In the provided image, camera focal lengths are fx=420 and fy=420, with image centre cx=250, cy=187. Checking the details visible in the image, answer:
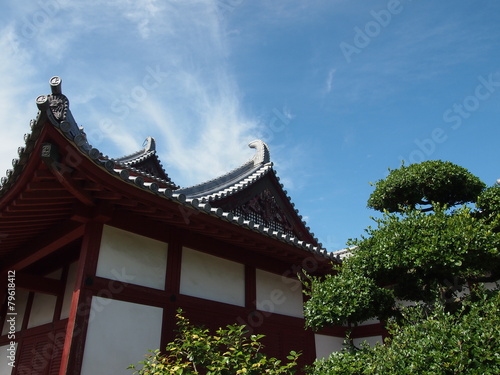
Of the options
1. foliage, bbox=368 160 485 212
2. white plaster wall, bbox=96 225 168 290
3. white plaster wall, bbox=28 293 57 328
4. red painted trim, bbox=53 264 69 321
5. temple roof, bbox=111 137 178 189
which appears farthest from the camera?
temple roof, bbox=111 137 178 189

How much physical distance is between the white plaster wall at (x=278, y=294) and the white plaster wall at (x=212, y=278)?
542mm

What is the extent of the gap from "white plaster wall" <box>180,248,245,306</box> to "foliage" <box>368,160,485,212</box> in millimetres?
3267

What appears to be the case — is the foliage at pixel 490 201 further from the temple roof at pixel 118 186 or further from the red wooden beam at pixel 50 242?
the red wooden beam at pixel 50 242

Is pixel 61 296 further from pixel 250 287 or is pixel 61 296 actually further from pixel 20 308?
pixel 250 287

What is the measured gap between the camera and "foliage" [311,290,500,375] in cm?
430

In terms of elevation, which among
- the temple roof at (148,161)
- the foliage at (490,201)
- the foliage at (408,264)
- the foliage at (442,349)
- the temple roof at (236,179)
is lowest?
the foliage at (442,349)

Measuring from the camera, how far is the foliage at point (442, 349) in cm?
430

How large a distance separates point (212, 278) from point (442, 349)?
4.48 metres

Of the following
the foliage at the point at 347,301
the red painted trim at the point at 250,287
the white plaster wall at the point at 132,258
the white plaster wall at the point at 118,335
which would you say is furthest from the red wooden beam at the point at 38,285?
the foliage at the point at 347,301

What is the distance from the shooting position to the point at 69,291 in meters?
8.01

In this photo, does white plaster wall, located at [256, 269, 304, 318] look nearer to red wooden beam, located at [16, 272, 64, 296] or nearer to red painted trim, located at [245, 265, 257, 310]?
red painted trim, located at [245, 265, 257, 310]

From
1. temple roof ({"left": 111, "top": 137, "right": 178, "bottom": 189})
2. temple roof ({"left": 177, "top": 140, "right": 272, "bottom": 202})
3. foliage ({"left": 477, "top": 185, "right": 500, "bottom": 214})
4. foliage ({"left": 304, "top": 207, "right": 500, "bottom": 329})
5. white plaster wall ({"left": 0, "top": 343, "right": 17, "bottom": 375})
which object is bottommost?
white plaster wall ({"left": 0, "top": 343, "right": 17, "bottom": 375})

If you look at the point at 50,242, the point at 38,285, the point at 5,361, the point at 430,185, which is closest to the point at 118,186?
the point at 50,242

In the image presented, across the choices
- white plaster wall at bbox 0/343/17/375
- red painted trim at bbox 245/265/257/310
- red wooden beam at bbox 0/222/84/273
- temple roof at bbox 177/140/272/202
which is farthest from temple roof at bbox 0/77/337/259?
white plaster wall at bbox 0/343/17/375
